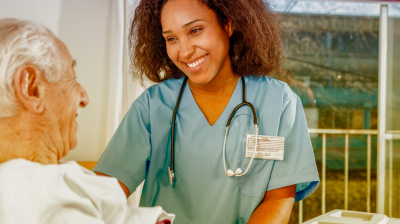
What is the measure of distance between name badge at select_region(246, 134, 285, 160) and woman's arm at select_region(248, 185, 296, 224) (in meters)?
0.10

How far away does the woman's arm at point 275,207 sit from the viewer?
1120 mm

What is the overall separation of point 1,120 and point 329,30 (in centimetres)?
344

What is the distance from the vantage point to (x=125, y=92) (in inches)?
97.6

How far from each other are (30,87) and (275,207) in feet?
2.43

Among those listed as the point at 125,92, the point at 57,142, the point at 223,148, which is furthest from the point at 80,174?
the point at 125,92

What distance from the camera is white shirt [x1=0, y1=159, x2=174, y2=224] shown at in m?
0.58

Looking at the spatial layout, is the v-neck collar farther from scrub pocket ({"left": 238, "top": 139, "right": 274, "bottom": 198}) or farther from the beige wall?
the beige wall

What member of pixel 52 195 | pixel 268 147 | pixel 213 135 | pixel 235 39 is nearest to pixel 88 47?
pixel 235 39

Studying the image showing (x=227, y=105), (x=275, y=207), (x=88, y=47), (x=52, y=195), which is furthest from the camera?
(x=88, y=47)

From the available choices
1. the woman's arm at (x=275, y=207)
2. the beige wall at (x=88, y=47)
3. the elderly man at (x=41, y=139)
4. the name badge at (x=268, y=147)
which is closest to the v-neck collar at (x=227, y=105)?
the name badge at (x=268, y=147)

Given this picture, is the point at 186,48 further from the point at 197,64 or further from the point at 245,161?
the point at 245,161

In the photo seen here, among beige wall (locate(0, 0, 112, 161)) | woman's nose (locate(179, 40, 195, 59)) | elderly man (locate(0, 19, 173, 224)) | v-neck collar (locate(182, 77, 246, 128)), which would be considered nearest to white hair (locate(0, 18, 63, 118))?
elderly man (locate(0, 19, 173, 224))

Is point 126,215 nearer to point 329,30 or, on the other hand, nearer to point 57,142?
point 57,142

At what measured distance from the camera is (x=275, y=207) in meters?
1.14
